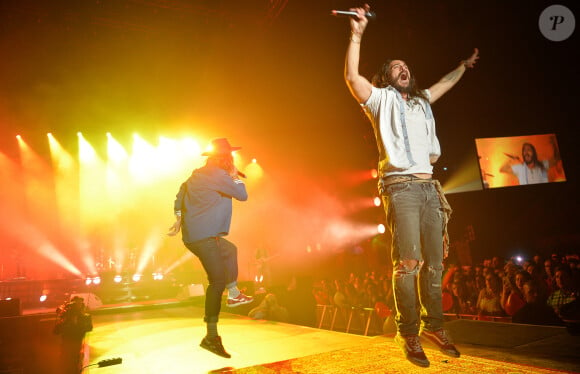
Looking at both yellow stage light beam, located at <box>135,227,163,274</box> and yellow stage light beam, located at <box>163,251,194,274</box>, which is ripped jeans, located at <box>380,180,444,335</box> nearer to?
yellow stage light beam, located at <box>163,251,194,274</box>

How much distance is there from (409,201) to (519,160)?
17776 millimetres

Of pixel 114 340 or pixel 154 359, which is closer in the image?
pixel 154 359

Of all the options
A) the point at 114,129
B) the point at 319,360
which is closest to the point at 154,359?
the point at 319,360

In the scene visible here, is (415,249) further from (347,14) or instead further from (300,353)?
(347,14)

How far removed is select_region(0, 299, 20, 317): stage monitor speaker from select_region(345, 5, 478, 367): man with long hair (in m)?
12.9

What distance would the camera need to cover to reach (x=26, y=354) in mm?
10008

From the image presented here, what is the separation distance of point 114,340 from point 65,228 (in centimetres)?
1669

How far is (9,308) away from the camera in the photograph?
10898 millimetres

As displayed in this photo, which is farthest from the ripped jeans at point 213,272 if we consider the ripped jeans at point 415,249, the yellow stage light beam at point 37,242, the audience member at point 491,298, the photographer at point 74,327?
the yellow stage light beam at point 37,242

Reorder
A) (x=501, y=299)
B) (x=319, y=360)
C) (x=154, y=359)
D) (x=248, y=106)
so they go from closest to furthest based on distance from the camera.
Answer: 1. (x=319, y=360)
2. (x=154, y=359)
3. (x=501, y=299)
4. (x=248, y=106)

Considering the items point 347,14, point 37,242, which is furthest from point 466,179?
point 37,242

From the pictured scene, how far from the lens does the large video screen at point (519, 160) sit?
16734 mm

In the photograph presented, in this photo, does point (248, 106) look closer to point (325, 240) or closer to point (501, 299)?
point (325, 240)

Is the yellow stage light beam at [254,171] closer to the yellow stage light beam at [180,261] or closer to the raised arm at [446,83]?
the yellow stage light beam at [180,261]
